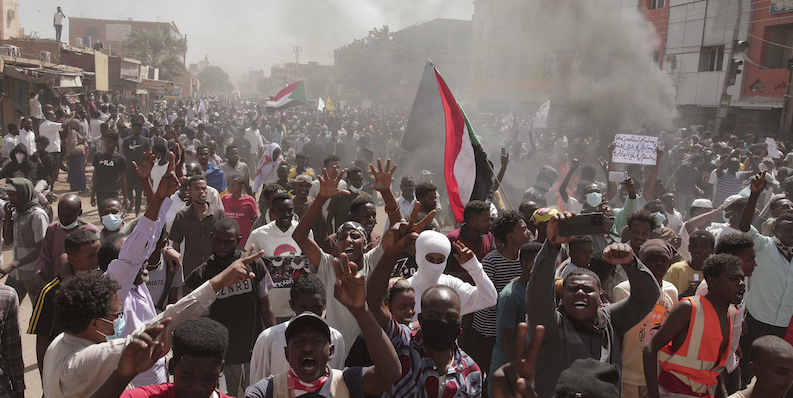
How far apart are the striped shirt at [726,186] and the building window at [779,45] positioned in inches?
701

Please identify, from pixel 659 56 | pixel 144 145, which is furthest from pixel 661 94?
pixel 144 145

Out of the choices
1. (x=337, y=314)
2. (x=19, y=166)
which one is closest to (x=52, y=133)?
(x=19, y=166)

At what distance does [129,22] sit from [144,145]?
73.3 m

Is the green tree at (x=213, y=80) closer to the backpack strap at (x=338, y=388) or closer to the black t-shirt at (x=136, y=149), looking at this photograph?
the black t-shirt at (x=136, y=149)

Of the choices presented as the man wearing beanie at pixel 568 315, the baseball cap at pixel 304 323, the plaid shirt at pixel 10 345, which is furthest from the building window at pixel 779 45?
the plaid shirt at pixel 10 345

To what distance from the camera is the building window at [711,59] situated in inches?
1069

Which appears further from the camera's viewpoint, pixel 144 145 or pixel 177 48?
pixel 177 48

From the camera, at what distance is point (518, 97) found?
4016 cm

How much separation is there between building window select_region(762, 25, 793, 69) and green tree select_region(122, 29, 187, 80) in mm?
40679

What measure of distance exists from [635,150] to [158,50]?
4661cm

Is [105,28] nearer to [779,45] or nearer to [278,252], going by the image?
[779,45]

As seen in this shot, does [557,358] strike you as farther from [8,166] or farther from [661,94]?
[661,94]

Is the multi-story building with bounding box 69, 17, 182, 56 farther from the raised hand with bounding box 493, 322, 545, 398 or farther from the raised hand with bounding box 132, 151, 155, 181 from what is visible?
the raised hand with bounding box 493, 322, 545, 398

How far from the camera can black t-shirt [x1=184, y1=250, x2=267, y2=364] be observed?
3.88 metres
